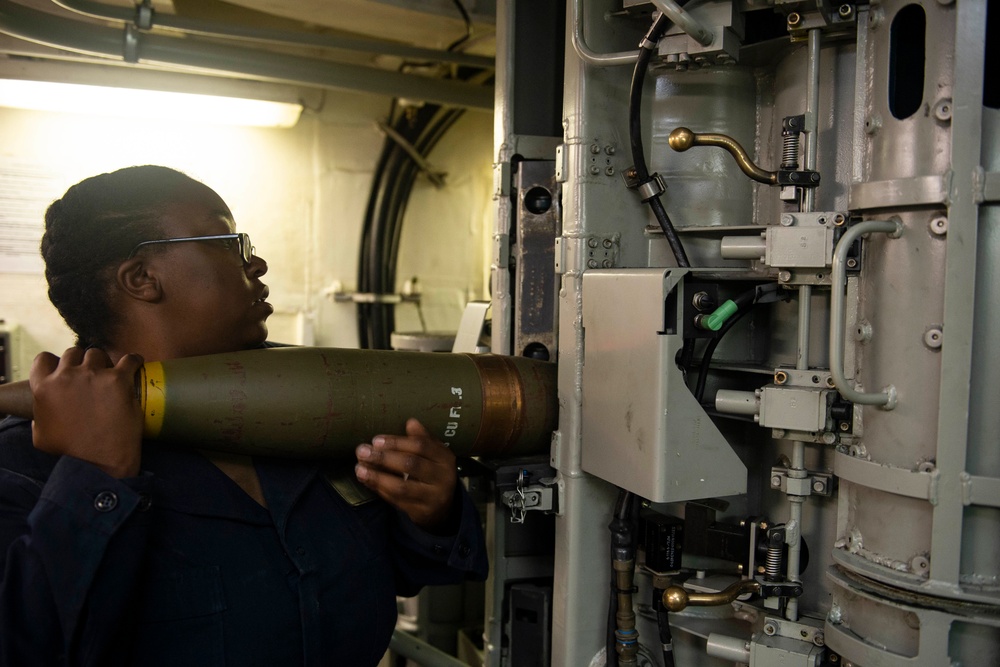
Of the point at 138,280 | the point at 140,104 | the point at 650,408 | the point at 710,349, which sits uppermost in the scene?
the point at 140,104

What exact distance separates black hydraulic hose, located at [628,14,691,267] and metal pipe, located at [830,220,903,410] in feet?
1.25

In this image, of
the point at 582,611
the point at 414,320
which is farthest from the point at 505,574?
the point at 414,320

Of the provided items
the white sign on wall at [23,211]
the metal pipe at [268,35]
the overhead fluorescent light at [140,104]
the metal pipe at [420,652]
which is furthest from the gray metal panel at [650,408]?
the white sign on wall at [23,211]

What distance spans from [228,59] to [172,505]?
1.99m

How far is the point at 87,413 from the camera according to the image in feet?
4.74

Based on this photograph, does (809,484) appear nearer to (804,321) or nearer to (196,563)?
(804,321)

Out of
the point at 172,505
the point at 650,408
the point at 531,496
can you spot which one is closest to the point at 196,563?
the point at 172,505

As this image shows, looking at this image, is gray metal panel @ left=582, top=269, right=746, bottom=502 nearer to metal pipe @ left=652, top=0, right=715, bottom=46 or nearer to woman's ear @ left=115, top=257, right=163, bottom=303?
metal pipe @ left=652, top=0, right=715, bottom=46

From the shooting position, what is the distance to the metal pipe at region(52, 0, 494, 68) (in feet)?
9.25

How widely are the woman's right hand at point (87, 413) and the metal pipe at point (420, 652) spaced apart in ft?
4.94

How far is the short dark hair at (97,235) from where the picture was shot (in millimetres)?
1739

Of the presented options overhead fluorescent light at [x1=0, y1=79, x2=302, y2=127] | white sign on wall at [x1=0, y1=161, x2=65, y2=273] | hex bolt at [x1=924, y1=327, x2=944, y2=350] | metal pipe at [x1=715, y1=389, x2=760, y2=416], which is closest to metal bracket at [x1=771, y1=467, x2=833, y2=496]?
metal pipe at [x1=715, y1=389, x2=760, y2=416]

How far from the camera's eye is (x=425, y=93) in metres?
3.45

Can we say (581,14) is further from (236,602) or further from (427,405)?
(236,602)
